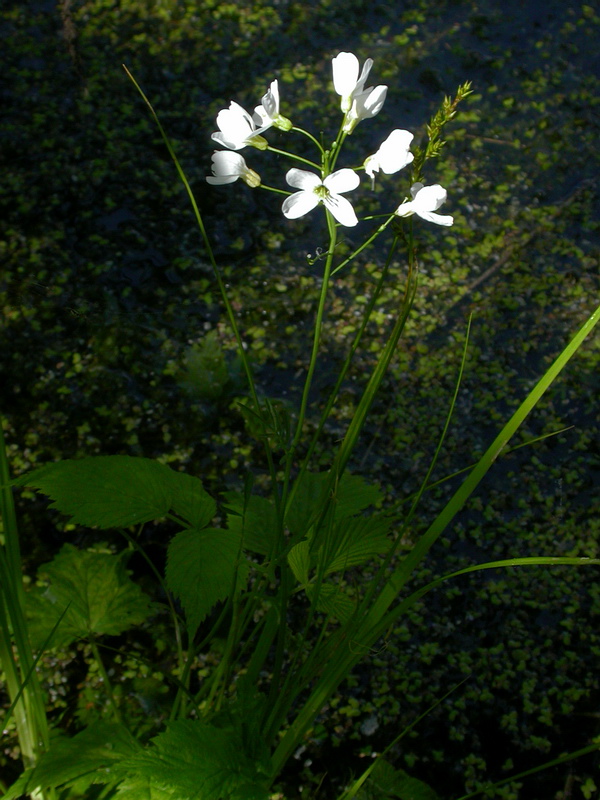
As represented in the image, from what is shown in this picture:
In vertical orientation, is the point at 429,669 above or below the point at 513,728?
above

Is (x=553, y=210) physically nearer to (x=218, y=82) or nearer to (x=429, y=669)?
(x=218, y=82)

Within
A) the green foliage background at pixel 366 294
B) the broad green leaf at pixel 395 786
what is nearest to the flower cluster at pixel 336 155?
the broad green leaf at pixel 395 786

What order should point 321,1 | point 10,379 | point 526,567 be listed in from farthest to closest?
point 321,1, point 10,379, point 526,567

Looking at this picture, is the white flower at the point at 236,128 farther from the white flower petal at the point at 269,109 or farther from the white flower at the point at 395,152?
the white flower at the point at 395,152

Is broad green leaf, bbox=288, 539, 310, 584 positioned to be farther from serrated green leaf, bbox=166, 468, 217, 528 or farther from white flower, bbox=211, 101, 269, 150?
white flower, bbox=211, 101, 269, 150

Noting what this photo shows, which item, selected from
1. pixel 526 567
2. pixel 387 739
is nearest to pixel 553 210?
pixel 526 567

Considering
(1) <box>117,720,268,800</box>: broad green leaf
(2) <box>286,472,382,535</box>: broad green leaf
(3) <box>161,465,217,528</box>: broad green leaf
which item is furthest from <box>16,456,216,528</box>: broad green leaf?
(1) <box>117,720,268,800</box>: broad green leaf

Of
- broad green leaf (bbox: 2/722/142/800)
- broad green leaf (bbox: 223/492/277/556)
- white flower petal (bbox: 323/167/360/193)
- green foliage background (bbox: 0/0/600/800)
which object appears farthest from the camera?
green foliage background (bbox: 0/0/600/800)
